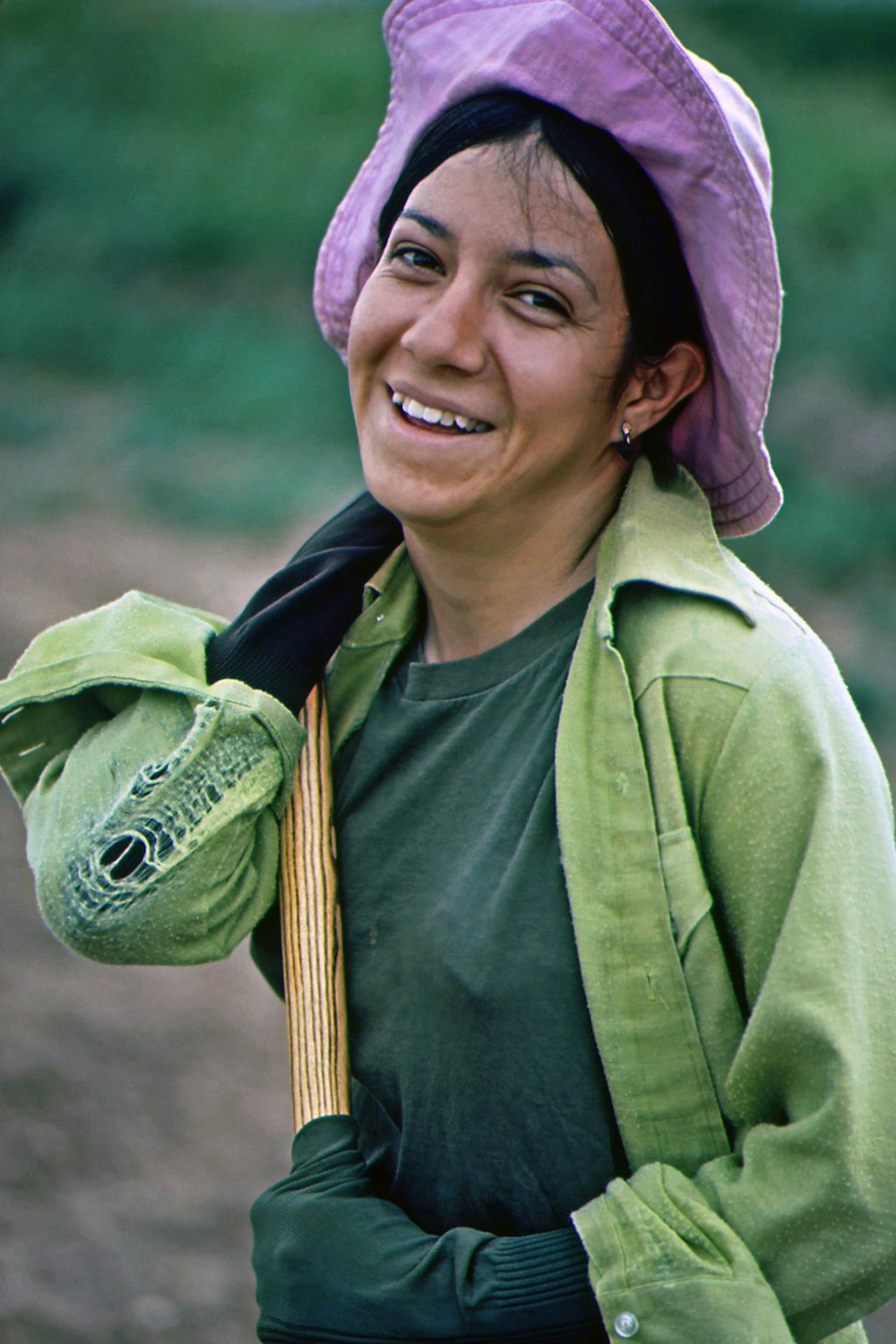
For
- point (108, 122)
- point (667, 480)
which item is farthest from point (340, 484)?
point (667, 480)

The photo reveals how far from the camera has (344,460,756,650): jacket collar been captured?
158cm

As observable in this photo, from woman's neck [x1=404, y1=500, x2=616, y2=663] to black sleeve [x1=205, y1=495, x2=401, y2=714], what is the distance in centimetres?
14

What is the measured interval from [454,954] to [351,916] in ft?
0.71

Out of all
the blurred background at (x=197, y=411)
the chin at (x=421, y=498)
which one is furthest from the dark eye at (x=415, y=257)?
the blurred background at (x=197, y=411)

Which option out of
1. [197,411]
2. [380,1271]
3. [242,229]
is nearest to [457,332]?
[380,1271]

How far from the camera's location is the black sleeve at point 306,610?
5.94ft

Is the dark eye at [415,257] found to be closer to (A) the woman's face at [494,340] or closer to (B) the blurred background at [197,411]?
(A) the woman's face at [494,340]

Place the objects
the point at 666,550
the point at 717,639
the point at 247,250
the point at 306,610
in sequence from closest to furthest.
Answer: the point at 717,639 → the point at 666,550 → the point at 306,610 → the point at 247,250

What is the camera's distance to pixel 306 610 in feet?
6.16

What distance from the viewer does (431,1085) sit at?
5.56ft

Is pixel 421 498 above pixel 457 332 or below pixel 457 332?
below

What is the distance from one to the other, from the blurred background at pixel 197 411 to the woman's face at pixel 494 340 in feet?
7.21

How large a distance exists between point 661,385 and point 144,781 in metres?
0.69

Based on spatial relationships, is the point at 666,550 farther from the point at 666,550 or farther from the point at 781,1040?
the point at 781,1040
